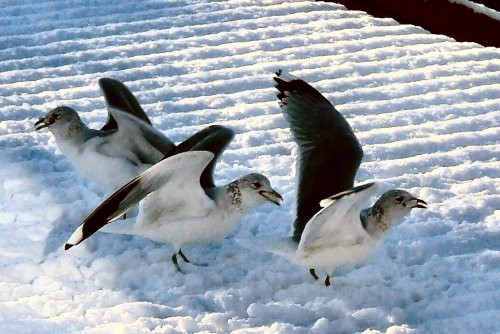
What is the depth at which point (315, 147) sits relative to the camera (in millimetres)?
2838

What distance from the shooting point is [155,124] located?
3637 mm

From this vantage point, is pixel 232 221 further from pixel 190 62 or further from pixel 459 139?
pixel 190 62

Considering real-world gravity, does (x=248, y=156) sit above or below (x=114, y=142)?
below

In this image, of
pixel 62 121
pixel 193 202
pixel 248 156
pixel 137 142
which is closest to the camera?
pixel 193 202

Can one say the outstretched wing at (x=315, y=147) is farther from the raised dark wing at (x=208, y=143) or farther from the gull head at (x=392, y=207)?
the raised dark wing at (x=208, y=143)

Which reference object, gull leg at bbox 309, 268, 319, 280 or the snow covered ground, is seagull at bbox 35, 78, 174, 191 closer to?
the snow covered ground

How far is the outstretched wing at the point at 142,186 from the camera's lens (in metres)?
2.44

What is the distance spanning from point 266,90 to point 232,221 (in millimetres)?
1298

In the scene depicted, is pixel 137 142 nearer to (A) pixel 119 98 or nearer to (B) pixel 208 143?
(A) pixel 119 98

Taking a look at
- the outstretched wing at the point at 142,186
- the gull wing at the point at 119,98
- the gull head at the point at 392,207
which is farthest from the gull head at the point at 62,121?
the gull head at the point at 392,207

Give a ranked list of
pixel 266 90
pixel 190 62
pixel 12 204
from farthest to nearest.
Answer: pixel 190 62 < pixel 266 90 < pixel 12 204

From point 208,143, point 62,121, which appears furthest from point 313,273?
point 62,121

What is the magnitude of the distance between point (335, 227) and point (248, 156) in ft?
3.20

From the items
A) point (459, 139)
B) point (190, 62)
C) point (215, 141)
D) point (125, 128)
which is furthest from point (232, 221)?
point (190, 62)
